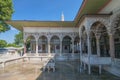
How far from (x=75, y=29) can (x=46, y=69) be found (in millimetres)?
11280

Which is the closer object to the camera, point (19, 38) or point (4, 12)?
point (4, 12)

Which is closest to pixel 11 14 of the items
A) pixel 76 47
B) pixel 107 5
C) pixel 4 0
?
pixel 4 0

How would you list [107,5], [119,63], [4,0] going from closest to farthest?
[119,63] → [107,5] → [4,0]

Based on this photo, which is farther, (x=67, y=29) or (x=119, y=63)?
(x=67, y=29)

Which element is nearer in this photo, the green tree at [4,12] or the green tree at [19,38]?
the green tree at [4,12]

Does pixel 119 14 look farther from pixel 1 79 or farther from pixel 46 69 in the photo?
pixel 1 79

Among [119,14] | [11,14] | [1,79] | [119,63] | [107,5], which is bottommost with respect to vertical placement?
[1,79]

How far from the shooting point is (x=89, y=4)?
41.4 ft

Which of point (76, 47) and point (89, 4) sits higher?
point (89, 4)

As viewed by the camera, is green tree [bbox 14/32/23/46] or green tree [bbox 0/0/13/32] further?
green tree [bbox 14/32/23/46]

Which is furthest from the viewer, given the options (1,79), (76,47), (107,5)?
(76,47)

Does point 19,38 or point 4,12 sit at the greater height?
point 4,12

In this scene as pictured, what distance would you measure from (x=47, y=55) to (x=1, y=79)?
1312 cm

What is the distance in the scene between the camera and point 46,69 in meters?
13.3
